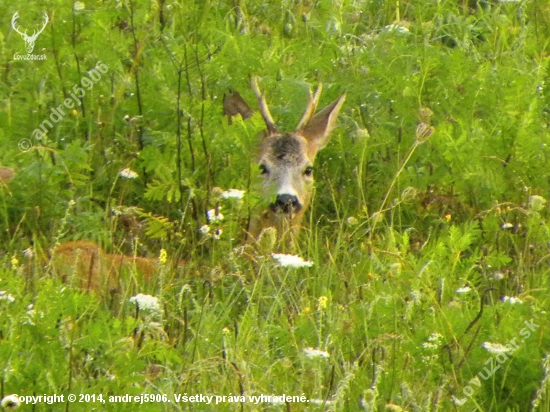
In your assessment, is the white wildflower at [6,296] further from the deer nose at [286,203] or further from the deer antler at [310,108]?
the deer antler at [310,108]

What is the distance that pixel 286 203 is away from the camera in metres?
7.08

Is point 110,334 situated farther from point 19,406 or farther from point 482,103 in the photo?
point 482,103

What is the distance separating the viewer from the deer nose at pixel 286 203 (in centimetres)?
706

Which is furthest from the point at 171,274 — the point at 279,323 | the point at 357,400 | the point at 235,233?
the point at 357,400

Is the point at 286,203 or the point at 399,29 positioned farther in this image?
the point at 399,29

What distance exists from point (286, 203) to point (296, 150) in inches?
23.3

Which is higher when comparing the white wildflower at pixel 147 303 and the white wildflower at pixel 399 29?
the white wildflower at pixel 399 29

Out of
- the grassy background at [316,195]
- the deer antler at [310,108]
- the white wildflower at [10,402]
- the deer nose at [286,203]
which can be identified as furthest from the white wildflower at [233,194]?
the white wildflower at [10,402]

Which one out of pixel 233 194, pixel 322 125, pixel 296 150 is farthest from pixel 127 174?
pixel 322 125

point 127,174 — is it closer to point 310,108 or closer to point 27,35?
point 27,35

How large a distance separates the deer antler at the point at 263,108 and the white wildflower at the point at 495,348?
302 centimetres

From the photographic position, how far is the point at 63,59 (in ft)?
23.5

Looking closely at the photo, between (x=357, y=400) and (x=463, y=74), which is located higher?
(x=463, y=74)

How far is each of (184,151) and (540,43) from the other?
3518 mm
